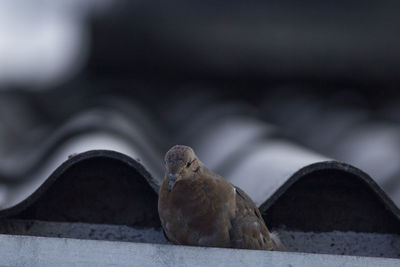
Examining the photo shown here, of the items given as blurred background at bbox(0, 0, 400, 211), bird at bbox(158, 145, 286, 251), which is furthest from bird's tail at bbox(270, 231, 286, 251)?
blurred background at bbox(0, 0, 400, 211)

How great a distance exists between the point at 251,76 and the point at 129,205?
199cm

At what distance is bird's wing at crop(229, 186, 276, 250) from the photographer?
184cm

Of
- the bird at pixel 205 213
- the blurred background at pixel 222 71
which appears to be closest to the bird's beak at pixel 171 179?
the bird at pixel 205 213

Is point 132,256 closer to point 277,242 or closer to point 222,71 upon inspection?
point 277,242

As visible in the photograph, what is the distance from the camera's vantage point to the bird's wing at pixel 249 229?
1842mm

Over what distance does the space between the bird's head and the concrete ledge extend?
1.10 ft

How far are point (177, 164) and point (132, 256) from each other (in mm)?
407

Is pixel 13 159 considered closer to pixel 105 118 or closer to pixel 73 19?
pixel 105 118

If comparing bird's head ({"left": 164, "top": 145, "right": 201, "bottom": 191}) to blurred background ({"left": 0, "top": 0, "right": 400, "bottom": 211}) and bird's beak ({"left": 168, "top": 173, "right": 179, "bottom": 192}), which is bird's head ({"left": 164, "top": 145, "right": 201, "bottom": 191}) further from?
blurred background ({"left": 0, "top": 0, "right": 400, "bottom": 211})

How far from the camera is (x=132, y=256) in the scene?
58.9 inches

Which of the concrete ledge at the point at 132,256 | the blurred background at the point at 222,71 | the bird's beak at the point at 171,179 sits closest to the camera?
the concrete ledge at the point at 132,256

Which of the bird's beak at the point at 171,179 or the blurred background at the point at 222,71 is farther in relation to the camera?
the blurred background at the point at 222,71

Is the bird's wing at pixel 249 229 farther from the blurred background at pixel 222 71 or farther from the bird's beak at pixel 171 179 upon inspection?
the blurred background at pixel 222 71

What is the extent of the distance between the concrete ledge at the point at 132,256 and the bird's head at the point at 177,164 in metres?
0.34
